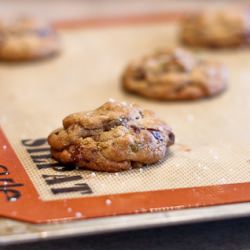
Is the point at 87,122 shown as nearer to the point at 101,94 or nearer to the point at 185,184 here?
the point at 185,184

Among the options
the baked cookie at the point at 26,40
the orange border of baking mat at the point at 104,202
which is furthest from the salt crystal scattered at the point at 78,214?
the baked cookie at the point at 26,40

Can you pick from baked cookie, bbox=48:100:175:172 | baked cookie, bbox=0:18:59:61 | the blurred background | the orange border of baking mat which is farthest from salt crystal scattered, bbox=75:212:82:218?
the blurred background

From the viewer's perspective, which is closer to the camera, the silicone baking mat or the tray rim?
the tray rim

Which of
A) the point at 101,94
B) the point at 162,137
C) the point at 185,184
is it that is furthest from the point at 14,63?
the point at 185,184

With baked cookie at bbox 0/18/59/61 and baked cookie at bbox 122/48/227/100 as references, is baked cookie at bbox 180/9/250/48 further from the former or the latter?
baked cookie at bbox 0/18/59/61

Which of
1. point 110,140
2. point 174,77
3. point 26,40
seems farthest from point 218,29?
point 110,140

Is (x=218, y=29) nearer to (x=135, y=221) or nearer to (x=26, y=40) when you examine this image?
(x=26, y=40)

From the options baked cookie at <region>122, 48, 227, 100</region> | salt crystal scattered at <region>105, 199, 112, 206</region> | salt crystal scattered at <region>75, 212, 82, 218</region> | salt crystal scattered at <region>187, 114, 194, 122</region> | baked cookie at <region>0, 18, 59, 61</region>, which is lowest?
salt crystal scattered at <region>187, 114, 194, 122</region>
